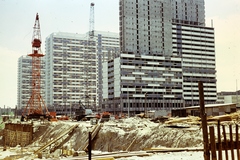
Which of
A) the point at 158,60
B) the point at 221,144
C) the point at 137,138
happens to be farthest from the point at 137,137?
the point at 158,60

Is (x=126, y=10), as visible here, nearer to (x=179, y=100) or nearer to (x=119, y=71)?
(x=119, y=71)

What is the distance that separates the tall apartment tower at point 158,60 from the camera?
150000mm

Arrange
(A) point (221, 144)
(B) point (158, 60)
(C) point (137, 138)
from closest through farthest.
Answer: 1. (A) point (221, 144)
2. (C) point (137, 138)
3. (B) point (158, 60)

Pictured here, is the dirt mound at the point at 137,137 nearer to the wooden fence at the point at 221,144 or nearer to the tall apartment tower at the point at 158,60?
the wooden fence at the point at 221,144

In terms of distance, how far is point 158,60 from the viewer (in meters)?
160

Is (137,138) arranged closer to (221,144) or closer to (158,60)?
(221,144)

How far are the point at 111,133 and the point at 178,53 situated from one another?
5332 inches

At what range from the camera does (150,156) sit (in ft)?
75.0

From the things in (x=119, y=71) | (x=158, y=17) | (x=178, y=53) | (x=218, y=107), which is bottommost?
(x=218, y=107)

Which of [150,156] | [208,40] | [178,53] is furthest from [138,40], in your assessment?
[150,156]

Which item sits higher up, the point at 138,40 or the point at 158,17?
the point at 158,17

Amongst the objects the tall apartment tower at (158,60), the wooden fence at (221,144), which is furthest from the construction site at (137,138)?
the tall apartment tower at (158,60)

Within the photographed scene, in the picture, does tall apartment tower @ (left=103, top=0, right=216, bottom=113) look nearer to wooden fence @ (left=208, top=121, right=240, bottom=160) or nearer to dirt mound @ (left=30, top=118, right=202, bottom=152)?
dirt mound @ (left=30, top=118, right=202, bottom=152)

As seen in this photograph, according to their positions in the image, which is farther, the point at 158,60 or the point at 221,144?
the point at 158,60
